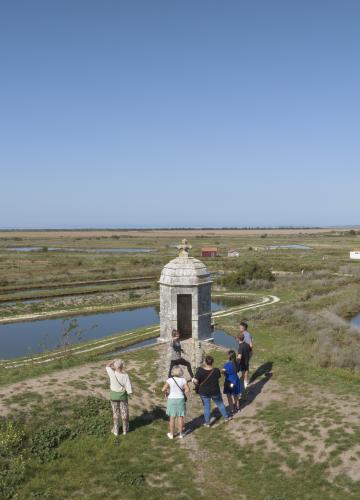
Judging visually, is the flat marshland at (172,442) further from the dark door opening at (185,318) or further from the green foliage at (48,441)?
the dark door opening at (185,318)

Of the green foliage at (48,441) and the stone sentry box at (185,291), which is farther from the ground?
the stone sentry box at (185,291)

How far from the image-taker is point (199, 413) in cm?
1397

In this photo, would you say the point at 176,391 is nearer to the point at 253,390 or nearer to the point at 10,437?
the point at 10,437

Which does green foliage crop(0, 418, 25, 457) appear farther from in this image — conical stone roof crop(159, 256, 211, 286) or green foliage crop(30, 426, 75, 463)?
conical stone roof crop(159, 256, 211, 286)

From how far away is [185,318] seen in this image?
2045 centimetres

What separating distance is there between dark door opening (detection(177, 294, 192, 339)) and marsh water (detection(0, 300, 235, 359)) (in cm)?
1023

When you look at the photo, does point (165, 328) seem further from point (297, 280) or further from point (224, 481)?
point (297, 280)

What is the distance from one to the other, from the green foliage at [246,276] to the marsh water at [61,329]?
1219 centimetres

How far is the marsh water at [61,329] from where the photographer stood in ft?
100

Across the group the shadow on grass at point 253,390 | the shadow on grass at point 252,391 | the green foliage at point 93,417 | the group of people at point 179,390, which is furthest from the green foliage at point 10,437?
the shadow on grass at point 253,390

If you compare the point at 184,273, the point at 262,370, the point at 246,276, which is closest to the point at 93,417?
the point at 184,273

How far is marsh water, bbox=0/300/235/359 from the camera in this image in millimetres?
30547

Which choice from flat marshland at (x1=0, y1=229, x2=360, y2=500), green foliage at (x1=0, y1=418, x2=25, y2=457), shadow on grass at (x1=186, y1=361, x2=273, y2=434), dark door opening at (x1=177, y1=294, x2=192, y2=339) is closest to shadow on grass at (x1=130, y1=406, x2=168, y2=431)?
flat marshland at (x1=0, y1=229, x2=360, y2=500)

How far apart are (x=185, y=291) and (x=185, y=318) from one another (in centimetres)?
289
